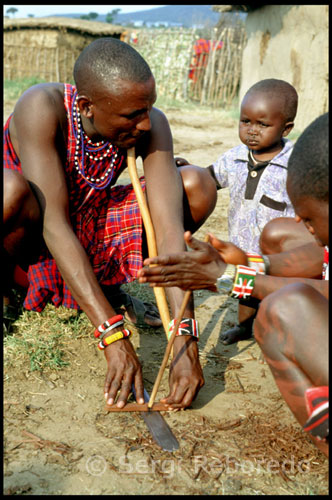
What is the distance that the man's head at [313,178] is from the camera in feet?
5.19

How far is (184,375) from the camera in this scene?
2227mm

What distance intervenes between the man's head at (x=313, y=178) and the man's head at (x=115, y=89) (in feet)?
3.13

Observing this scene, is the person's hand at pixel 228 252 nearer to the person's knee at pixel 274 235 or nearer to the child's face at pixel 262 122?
the person's knee at pixel 274 235

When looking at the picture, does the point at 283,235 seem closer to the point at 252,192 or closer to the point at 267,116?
the point at 252,192

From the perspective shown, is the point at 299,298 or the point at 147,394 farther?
the point at 147,394

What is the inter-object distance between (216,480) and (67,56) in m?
13.6

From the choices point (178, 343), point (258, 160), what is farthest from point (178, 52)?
point (178, 343)

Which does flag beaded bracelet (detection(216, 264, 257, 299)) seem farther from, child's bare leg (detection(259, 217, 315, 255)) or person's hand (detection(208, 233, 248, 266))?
child's bare leg (detection(259, 217, 315, 255))

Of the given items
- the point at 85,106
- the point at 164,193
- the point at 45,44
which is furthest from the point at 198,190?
the point at 45,44

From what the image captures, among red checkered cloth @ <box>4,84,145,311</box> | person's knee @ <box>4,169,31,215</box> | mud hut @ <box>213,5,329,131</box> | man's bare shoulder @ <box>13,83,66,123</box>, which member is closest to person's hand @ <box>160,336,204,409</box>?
red checkered cloth @ <box>4,84,145,311</box>

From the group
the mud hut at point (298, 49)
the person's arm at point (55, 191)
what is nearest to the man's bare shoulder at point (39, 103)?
the person's arm at point (55, 191)

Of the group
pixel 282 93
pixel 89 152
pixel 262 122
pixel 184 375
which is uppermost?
pixel 282 93

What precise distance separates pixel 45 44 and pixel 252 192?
1227 centimetres

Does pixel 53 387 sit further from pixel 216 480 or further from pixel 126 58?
pixel 126 58
